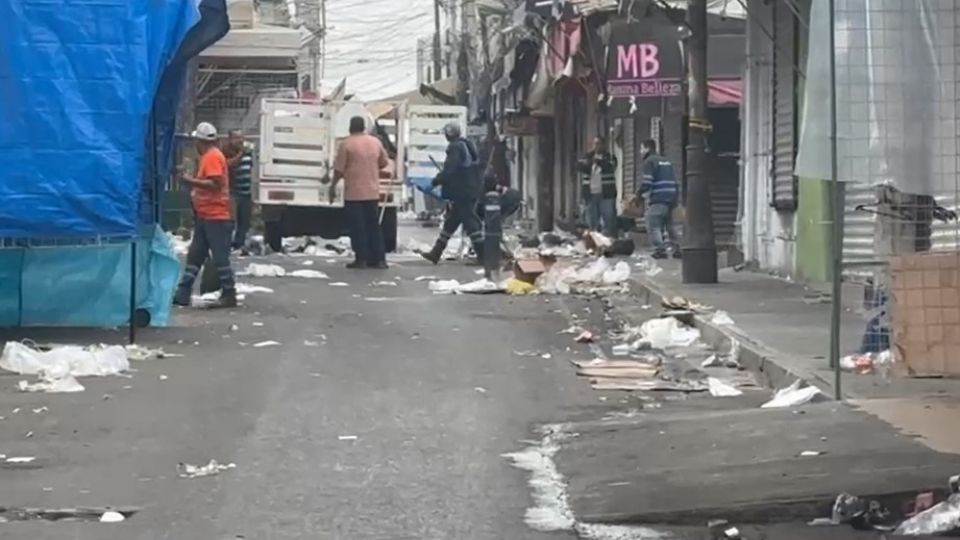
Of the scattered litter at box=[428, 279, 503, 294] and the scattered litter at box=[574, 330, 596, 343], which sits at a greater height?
the scattered litter at box=[428, 279, 503, 294]

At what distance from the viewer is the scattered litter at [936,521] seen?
22.6ft

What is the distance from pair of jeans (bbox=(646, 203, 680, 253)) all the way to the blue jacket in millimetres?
94

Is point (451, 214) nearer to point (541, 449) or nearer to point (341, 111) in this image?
point (341, 111)

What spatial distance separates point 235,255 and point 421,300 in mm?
8381

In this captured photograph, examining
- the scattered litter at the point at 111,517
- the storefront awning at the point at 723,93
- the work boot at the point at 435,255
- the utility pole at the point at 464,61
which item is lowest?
the scattered litter at the point at 111,517

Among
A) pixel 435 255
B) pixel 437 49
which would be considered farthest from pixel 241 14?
pixel 437 49

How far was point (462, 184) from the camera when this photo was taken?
23.2 metres

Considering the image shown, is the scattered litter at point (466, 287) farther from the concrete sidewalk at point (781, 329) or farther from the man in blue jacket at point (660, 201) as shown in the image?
the man in blue jacket at point (660, 201)

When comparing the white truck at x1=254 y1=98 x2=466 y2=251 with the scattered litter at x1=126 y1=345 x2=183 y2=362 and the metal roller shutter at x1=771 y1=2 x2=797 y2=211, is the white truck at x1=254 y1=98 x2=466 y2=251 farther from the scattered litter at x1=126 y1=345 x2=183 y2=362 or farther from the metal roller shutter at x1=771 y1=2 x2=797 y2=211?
the scattered litter at x1=126 y1=345 x2=183 y2=362

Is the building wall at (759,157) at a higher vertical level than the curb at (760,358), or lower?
higher

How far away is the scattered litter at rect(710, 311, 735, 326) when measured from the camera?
47.3 ft

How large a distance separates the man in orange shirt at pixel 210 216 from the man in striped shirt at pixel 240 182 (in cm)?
772

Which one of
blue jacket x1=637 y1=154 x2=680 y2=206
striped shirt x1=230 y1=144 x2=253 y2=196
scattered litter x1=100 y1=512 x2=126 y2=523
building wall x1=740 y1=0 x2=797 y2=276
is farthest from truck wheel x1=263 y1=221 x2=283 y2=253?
scattered litter x1=100 y1=512 x2=126 y2=523

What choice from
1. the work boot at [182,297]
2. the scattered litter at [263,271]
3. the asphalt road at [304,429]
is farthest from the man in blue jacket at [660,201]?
the work boot at [182,297]
